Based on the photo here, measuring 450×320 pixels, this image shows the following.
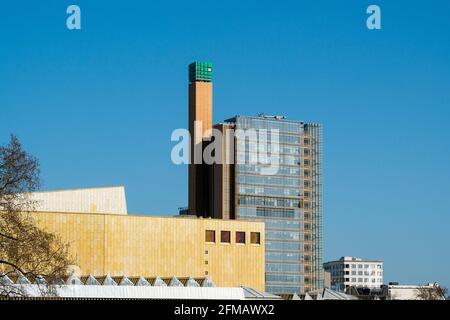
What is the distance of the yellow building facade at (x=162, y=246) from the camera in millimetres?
162750

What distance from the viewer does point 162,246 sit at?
17150 centimetres

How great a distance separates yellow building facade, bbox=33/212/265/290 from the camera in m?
163

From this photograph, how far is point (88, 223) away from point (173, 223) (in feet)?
52.3

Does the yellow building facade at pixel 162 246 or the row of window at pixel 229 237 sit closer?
the yellow building facade at pixel 162 246

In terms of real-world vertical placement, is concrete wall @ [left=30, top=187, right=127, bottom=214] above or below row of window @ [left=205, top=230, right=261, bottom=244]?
above

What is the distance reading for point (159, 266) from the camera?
171625mm

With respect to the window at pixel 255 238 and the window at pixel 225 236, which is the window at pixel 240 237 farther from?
the window at pixel 225 236

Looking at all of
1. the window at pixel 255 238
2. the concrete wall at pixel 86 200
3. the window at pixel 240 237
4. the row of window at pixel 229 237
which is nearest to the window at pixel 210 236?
the row of window at pixel 229 237

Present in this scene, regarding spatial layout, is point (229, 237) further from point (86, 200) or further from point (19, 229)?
point (19, 229)

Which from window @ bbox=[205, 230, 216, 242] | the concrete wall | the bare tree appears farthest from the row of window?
the bare tree

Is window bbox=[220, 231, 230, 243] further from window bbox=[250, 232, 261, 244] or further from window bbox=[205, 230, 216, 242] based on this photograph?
window bbox=[250, 232, 261, 244]

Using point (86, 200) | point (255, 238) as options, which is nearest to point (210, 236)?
point (255, 238)
